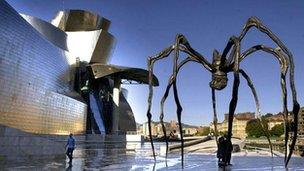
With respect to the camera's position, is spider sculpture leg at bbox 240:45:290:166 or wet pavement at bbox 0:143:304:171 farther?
wet pavement at bbox 0:143:304:171

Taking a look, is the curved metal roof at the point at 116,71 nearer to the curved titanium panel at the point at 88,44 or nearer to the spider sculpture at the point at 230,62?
the curved titanium panel at the point at 88,44

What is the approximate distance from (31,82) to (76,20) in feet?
86.1

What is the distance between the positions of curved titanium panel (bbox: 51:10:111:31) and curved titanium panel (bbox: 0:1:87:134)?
38.0ft

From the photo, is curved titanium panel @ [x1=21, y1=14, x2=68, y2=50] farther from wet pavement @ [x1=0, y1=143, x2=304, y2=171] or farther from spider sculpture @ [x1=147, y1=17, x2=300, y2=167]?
spider sculpture @ [x1=147, y1=17, x2=300, y2=167]

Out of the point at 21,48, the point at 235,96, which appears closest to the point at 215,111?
the point at 235,96

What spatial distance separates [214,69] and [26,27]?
32.2 meters

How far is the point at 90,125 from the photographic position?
216ft

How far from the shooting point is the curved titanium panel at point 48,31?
2216 inches

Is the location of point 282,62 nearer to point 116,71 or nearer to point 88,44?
point 116,71

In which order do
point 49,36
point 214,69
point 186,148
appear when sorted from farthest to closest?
point 49,36 → point 186,148 → point 214,69

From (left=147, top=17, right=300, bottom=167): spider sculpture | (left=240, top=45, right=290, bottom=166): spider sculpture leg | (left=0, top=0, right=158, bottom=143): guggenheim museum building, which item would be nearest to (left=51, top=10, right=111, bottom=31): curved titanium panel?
(left=0, top=0, right=158, bottom=143): guggenheim museum building

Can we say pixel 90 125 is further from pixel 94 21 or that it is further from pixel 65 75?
pixel 94 21

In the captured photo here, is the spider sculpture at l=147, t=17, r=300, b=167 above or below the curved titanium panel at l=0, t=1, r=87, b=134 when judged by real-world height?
below

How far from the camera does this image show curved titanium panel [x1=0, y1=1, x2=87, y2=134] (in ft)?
119
